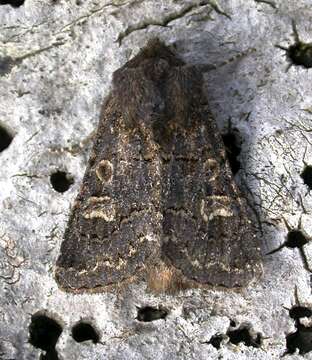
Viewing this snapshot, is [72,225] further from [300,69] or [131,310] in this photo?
[300,69]

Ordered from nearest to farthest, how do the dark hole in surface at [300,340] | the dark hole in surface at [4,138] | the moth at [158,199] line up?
1. the moth at [158,199]
2. the dark hole in surface at [300,340]
3. the dark hole in surface at [4,138]

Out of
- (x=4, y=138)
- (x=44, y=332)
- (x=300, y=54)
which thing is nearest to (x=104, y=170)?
(x=4, y=138)

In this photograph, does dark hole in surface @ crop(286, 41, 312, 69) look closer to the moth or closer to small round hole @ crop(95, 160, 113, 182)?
the moth

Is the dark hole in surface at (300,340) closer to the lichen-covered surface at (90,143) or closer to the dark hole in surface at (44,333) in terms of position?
the lichen-covered surface at (90,143)

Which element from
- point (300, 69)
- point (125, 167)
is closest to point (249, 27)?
point (300, 69)

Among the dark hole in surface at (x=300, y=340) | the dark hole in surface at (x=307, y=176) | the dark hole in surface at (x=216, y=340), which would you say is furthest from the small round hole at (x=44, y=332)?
the dark hole in surface at (x=307, y=176)

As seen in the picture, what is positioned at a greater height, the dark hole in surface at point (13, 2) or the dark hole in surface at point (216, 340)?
the dark hole in surface at point (13, 2)

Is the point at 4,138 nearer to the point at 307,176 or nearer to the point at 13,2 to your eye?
the point at 13,2
